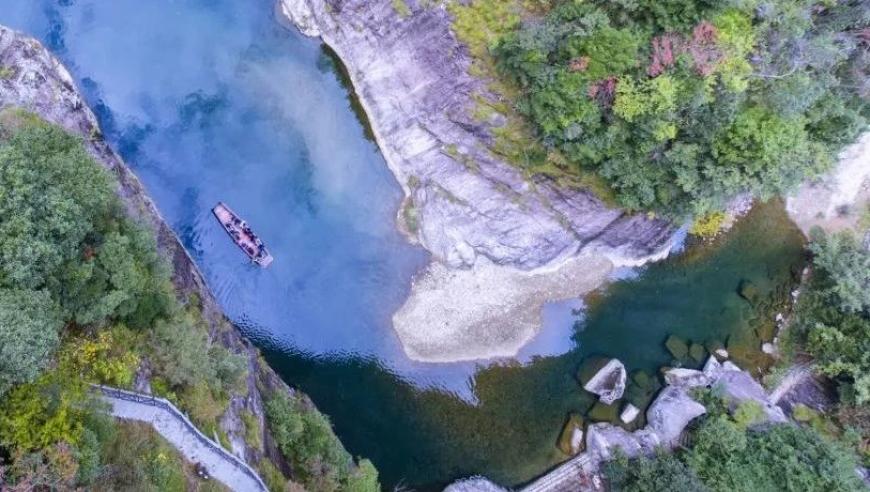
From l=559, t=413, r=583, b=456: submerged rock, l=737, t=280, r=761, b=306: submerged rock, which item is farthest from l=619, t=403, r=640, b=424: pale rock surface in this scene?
l=737, t=280, r=761, b=306: submerged rock

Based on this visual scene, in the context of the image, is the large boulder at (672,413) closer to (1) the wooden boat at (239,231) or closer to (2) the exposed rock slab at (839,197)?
(2) the exposed rock slab at (839,197)

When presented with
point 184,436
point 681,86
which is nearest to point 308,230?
point 184,436

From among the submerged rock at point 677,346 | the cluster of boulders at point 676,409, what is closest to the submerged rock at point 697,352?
the submerged rock at point 677,346

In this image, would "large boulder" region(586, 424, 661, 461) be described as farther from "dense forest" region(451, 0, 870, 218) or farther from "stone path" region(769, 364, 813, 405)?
"dense forest" region(451, 0, 870, 218)

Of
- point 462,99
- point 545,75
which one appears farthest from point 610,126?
point 462,99

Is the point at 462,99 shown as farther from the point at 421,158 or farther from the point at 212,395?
the point at 212,395

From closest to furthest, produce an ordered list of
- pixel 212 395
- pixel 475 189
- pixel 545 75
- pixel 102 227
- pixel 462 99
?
pixel 102 227 < pixel 212 395 < pixel 545 75 < pixel 462 99 < pixel 475 189
